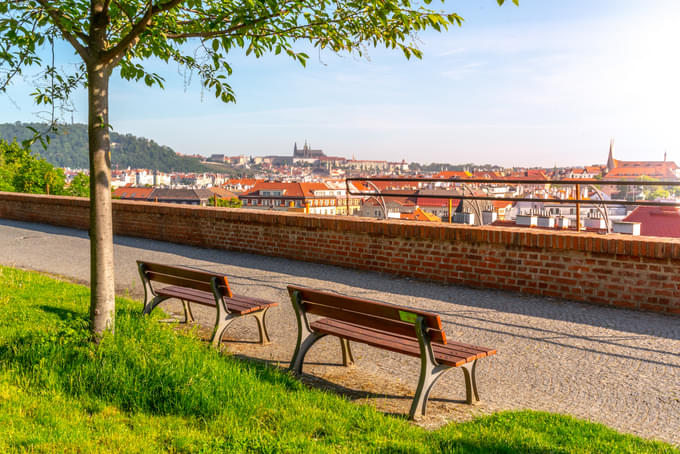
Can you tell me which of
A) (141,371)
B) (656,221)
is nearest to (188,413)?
(141,371)

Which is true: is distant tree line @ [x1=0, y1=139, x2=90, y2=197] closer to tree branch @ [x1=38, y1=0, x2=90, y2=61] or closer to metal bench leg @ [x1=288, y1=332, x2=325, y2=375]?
tree branch @ [x1=38, y1=0, x2=90, y2=61]

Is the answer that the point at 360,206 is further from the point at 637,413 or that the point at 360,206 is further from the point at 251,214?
the point at 637,413

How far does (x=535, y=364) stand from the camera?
490 cm

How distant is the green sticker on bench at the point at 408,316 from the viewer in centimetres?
387

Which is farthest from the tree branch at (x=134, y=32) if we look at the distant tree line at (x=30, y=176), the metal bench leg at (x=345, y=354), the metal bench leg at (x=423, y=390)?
the distant tree line at (x=30, y=176)

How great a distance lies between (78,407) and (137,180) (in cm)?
17336

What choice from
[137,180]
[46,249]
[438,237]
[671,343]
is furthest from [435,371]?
[137,180]

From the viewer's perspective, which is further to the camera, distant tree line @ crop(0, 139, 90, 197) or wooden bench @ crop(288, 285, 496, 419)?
distant tree line @ crop(0, 139, 90, 197)

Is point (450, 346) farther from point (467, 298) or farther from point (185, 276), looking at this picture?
point (467, 298)

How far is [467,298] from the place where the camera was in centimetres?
721

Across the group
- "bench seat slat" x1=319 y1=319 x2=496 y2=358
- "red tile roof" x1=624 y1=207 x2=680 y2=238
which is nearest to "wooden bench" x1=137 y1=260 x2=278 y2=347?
"bench seat slat" x1=319 y1=319 x2=496 y2=358

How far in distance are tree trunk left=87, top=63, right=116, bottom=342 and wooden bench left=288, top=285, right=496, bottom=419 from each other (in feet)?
4.91

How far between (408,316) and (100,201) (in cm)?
252

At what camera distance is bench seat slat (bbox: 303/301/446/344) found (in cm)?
388
